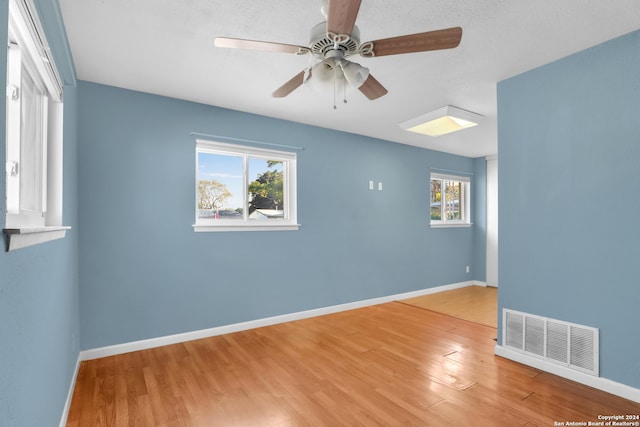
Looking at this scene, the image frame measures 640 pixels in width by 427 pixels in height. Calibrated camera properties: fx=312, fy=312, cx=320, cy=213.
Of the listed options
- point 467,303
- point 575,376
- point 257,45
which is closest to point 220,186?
point 257,45

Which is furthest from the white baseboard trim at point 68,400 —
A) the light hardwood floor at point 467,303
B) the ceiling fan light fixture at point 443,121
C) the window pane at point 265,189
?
the ceiling fan light fixture at point 443,121


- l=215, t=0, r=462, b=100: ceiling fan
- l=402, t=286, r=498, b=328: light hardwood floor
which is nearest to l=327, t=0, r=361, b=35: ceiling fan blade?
l=215, t=0, r=462, b=100: ceiling fan

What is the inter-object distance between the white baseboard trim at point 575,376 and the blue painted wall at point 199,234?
199 centimetres

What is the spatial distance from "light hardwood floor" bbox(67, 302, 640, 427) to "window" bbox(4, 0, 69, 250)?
1300mm

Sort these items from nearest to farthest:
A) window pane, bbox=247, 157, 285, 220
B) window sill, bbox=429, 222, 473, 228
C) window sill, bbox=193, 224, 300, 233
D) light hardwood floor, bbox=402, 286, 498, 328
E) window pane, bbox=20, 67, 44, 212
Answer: window pane, bbox=20, 67, 44, 212
window sill, bbox=193, 224, 300, 233
window pane, bbox=247, 157, 285, 220
light hardwood floor, bbox=402, 286, 498, 328
window sill, bbox=429, 222, 473, 228

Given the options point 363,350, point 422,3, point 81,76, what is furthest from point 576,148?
point 81,76

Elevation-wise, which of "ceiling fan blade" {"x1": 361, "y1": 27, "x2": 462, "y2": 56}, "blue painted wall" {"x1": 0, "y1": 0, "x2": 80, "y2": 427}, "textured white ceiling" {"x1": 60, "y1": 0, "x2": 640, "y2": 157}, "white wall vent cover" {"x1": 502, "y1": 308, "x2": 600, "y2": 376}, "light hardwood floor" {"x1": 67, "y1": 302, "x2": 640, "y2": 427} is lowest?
"light hardwood floor" {"x1": 67, "y1": 302, "x2": 640, "y2": 427}

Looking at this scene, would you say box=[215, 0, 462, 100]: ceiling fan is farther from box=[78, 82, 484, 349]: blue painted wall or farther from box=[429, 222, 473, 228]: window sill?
box=[429, 222, 473, 228]: window sill

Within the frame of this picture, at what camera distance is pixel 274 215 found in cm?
382

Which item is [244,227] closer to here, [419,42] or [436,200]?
[419,42]

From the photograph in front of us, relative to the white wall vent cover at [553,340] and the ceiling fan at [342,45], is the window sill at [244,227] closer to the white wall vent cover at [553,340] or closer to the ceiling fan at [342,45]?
the ceiling fan at [342,45]

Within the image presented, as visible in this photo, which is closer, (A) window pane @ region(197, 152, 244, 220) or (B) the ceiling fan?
(B) the ceiling fan

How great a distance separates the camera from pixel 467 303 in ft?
14.9

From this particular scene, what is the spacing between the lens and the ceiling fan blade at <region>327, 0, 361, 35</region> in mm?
1188
